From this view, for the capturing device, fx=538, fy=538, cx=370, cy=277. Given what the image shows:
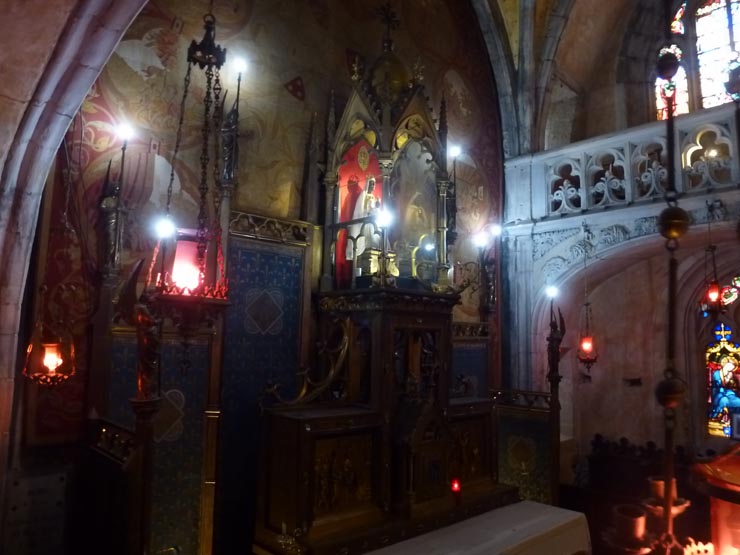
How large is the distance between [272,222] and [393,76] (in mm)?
1995

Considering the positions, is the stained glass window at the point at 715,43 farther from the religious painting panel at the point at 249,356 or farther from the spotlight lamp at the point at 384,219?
the religious painting panel at the point at 249,356

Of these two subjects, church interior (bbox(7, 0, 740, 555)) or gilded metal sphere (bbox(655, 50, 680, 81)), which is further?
church interior (bbox(7, 0, 740, 555))

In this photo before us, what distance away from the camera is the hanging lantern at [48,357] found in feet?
11.5

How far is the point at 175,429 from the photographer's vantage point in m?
4.53

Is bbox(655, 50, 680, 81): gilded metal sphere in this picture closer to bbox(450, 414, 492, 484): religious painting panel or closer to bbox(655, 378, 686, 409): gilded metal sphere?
bbox(655, 378, 686, 409): gilded metal sphere

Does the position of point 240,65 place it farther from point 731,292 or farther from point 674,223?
point 731,292

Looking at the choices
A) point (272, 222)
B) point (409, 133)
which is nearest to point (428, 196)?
point (409, 133)

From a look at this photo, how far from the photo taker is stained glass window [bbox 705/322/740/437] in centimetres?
866

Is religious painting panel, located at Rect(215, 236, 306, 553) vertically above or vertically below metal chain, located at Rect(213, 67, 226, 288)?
below

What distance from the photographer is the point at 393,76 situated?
18.5 feet

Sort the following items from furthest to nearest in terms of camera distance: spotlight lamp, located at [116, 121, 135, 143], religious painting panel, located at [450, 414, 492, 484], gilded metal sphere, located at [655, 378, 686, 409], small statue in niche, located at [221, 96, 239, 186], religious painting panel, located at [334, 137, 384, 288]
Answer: religious painting panel, located at [334, 137, 384, 288] < religious painting panel, located at [450, 414, 492, 484] < small statue in niche, located at [221, 96, 239, 186] < spotlight lamp, located at [116, 121, 135, 143] < gilded metal sphere, located at [655, 378, 686, 409]

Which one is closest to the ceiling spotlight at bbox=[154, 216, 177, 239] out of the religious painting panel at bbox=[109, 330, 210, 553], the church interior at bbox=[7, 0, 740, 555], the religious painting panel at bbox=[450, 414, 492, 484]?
the church interior at bbox=[7, 0, 740, 555]

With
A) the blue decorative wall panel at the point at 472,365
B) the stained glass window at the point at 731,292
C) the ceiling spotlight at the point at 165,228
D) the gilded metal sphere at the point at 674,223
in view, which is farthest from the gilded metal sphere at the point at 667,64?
the stained glass window at the point at 731,292

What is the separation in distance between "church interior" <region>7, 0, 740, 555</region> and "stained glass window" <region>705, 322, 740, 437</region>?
0.33 metres
